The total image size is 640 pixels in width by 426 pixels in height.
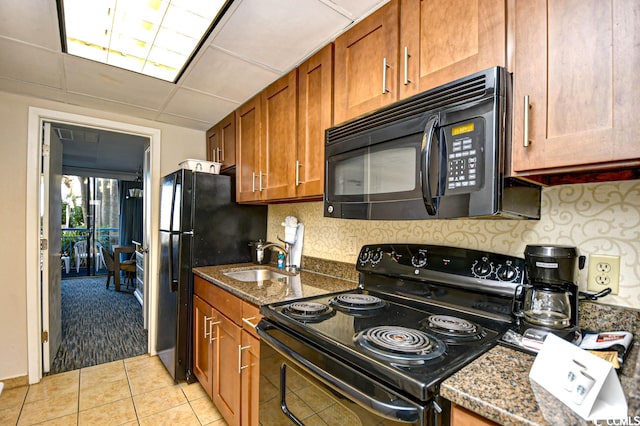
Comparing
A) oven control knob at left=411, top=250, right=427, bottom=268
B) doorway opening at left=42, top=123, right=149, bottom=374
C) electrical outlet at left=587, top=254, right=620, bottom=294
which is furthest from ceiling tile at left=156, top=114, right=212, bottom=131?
electrical outlet at left=587, top=254, right=620, bottom=294

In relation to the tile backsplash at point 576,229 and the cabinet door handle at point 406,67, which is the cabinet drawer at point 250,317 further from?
the cabinet door handle at point 406,67

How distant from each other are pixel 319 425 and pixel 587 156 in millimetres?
1090

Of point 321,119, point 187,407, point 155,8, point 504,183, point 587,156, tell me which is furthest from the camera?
point 187,407

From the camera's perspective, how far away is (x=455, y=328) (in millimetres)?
976

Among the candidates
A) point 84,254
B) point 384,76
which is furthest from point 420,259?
point 84,254

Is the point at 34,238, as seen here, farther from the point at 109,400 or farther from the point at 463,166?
the point at 463,166

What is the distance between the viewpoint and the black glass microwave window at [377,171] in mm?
1053

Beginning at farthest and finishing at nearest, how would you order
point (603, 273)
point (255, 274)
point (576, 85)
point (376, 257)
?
point (255, 274) < point (376, 257) < point (603, 273) < point (576, 85)

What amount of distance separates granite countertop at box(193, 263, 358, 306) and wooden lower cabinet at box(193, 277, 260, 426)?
0.05 metres

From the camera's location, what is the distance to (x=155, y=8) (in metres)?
1.36

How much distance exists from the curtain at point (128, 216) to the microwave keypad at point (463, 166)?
7.08 meters

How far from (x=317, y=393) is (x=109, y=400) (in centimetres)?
189

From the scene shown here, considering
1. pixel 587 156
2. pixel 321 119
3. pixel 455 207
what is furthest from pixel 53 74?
pixel 587 156

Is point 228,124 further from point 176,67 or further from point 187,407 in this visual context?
point 187,407
